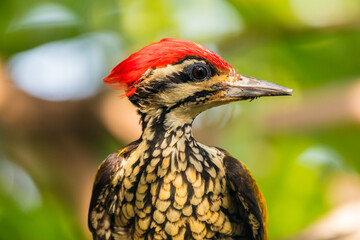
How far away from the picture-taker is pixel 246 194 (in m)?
2.64

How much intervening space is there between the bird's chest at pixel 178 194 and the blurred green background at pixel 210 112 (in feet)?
7.02

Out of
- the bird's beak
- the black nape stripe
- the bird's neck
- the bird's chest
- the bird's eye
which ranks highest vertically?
the bird's eye

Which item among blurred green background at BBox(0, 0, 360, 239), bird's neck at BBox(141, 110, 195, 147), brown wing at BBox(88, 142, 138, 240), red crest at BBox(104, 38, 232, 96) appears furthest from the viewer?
blurred green background at BBox(0, 0, 360, 239)

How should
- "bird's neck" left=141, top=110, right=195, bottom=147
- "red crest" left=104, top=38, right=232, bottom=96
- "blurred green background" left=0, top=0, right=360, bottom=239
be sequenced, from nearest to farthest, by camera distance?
"red crest" left=104, top=38, right=232, bottom=96
"bird's neck" left=141, top=110, right=195, bottom=147
"blurred green background" left=0, top=0, right=360, bottom=239

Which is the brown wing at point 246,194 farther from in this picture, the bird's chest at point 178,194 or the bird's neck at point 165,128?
the bird's neck at point 165,128

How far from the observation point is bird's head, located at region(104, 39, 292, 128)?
2.44m

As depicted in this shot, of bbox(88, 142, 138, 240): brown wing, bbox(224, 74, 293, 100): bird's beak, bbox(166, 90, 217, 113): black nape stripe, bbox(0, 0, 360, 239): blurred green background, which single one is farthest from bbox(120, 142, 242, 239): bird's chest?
bbox(0, 0, 360, 239): blurred green background

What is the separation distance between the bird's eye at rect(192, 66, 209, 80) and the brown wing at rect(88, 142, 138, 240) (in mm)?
611

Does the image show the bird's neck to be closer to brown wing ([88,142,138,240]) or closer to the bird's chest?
the bird's chest

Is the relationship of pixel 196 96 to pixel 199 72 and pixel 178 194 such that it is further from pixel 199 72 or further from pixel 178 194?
pixel 178 194

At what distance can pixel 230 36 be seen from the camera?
5598 mm

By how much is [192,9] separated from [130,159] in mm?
3731

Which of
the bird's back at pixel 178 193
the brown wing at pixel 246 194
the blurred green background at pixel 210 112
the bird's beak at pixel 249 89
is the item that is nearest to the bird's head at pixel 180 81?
the bird's beak at pixel 249 89

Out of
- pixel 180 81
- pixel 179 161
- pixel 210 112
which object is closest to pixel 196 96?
pixel 180 81
